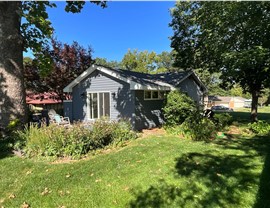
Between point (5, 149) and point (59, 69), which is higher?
point (59, 69)

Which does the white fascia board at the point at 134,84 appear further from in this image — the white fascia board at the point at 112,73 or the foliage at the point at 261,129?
the foliage at the point at 261,129

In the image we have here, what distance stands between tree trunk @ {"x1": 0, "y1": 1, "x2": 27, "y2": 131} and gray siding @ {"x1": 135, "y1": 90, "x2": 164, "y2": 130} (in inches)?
218

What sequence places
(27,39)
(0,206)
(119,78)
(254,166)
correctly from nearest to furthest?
(0,206), (254,166), (27,39), (119,78)

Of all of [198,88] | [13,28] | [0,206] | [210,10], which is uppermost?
[210,10]

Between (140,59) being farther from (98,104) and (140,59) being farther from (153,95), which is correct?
(98,104)

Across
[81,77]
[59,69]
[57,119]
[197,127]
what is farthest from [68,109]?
[197,127]

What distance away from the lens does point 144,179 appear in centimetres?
471

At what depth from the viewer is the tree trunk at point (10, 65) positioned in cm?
808

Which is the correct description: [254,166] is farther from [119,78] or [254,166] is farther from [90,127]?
[119,78]

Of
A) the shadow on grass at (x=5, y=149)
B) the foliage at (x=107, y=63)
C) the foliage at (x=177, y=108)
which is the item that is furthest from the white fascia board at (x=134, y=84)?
the foliage at (x=107, y=63)

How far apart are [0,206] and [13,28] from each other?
7.04 metres

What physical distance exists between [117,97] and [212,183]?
7839 mm

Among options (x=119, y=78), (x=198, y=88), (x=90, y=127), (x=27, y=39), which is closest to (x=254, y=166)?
(x=90, y=127)

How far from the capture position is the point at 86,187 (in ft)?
14.5
